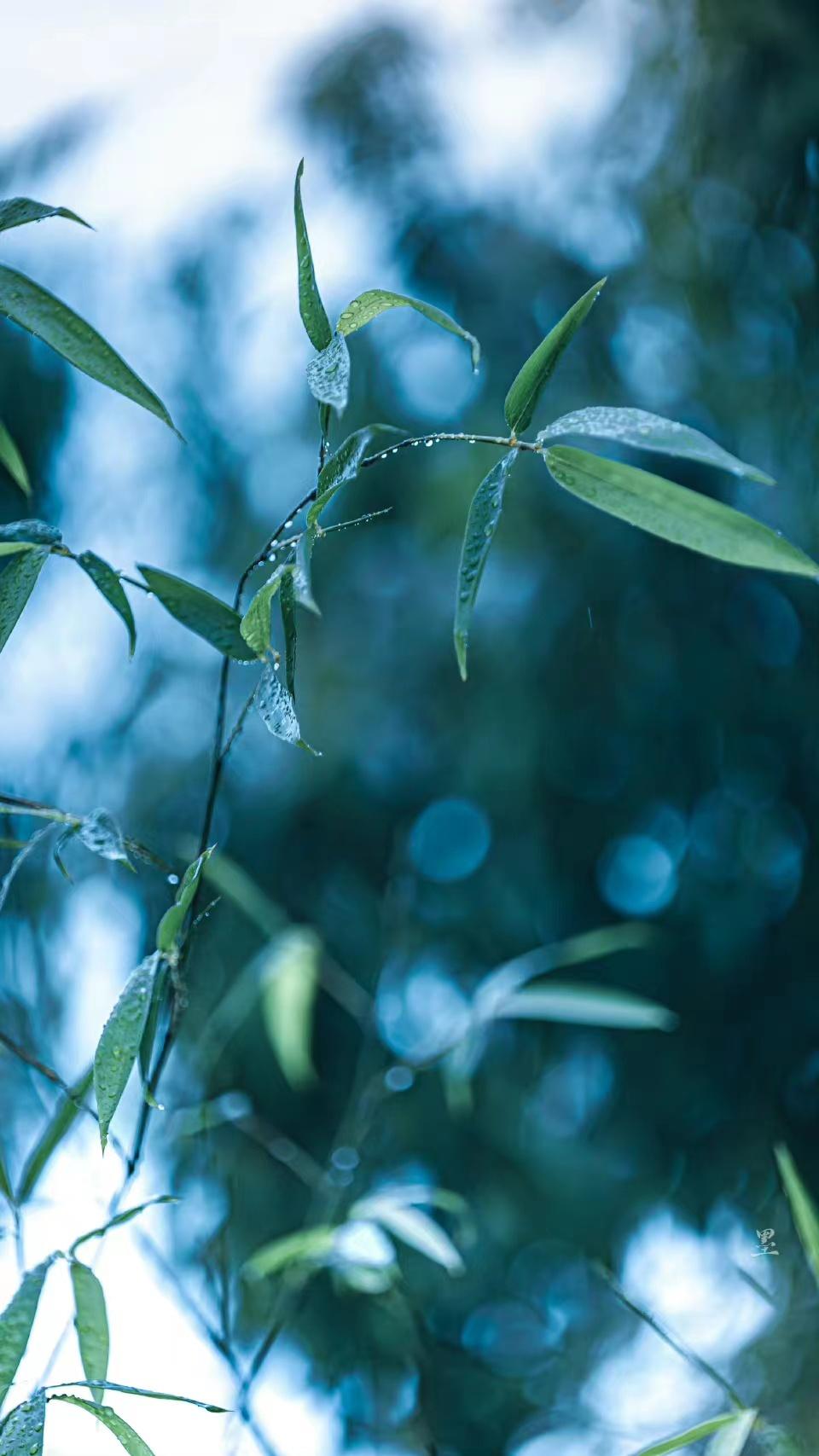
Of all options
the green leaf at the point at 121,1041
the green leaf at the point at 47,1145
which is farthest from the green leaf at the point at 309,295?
the green leaf at the point at 47,1145

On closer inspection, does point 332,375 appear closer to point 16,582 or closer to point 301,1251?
point 16,582

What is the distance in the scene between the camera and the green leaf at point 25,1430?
0.79 ft

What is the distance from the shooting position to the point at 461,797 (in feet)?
2.65

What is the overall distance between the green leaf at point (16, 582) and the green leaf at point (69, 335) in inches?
1.9

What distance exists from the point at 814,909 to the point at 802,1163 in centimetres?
17

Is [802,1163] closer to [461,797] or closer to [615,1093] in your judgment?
[615,1093]

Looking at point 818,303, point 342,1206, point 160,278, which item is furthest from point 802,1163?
point 160,278

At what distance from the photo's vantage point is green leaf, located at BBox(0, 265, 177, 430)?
0.88 ft

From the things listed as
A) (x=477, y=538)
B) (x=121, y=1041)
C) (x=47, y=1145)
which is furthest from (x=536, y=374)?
(x=47, y=1145)

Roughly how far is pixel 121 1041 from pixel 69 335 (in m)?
0.18

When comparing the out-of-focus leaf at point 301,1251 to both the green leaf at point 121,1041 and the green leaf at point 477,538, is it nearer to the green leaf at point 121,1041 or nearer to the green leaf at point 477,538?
the green leaf at point 121,1041

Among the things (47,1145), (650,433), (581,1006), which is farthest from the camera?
(581,1006)

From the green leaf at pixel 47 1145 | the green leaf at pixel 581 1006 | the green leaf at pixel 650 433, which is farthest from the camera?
the green leaf at pixel 581 1006

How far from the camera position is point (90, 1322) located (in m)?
0.31
